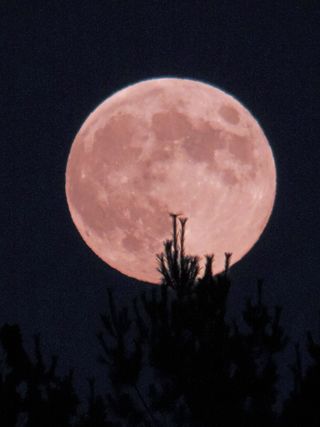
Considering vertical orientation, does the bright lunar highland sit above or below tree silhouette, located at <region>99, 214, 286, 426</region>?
above

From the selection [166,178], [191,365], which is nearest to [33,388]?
[191,365]

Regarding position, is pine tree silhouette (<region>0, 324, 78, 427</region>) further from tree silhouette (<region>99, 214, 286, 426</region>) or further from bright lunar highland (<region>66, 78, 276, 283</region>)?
bright lunar highland (<region>66, 78, 276, 283</region>)

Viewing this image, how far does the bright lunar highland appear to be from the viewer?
43.2 ft

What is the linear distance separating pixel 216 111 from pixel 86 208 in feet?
9.54

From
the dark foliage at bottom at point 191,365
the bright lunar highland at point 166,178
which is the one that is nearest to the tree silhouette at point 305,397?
the dark foliage at bottom at point 191,365

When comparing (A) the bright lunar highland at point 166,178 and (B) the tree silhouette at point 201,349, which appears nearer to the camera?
(B) the tree silhouette at point 201,349

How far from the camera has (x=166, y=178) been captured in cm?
1352

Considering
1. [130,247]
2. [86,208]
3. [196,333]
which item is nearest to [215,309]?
[196,333]

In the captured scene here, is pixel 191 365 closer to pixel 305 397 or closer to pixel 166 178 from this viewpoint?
pixel 305 397

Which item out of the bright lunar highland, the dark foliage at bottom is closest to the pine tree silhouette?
the dark foliage at bottom

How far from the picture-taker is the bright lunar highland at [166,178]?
13164mm

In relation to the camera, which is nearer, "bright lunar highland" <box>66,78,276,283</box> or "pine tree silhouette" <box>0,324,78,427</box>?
"pine tree silhouette" <box>0,324,78,427</box>

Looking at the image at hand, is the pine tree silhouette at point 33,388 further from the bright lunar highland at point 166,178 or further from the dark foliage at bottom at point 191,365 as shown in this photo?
the bright lunar highland at point 166,178

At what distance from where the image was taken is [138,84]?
637 inches
